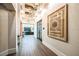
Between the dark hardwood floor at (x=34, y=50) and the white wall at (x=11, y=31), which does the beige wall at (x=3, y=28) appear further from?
the dark hardwood floor at (x=34, y=50)

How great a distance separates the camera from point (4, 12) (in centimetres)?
462

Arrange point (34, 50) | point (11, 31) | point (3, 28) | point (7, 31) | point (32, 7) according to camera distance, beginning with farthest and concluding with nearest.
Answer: point (32, 7)
point (34, 50)
point (11, 31)
point (7, 31)
point (3, 28)

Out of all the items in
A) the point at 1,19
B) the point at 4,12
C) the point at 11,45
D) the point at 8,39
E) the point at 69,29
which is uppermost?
the point at 4,12

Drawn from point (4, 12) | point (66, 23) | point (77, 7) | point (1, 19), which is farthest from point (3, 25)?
point (77, 7)

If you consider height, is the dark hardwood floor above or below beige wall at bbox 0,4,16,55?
below

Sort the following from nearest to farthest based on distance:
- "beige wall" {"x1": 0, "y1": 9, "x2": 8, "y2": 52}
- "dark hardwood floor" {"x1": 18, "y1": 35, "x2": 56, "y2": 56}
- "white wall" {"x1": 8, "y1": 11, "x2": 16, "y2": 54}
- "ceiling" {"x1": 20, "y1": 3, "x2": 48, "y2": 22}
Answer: "beige wall" {"x1": 0, "y1": 9, "x2": 8, "y2": 52}
"dark hardwood floor" {"x1": 18, "y1": 35, "x2": 56, "y2": 56}
"white wall" {"x1": 8, "y1": 11, "x2": 16, "y2": 54}
"ceiling" {"x1": 20, "y1": 3, "x2": 48, "y2": 22}

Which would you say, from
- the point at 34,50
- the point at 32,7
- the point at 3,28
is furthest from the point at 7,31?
the point at 32,7

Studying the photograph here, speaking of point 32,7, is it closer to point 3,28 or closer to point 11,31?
point 11,31

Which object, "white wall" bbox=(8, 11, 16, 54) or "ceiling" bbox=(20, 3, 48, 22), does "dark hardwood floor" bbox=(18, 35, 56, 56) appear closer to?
"white wall" bbox=(8, 11, 16, 54)

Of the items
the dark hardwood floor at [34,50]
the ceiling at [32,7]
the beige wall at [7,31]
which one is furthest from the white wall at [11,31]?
the ceiling at [32,7]

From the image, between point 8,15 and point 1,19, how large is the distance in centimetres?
76

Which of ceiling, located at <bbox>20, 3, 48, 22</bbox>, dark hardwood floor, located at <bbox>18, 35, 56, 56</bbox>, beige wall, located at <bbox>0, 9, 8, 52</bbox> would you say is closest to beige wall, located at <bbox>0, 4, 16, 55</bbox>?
beige wall, located at <bbox>0, 9, 8, 52</bbox>

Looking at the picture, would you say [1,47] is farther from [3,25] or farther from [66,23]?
[66,23]

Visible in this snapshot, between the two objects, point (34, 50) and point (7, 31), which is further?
point (34, 50)
